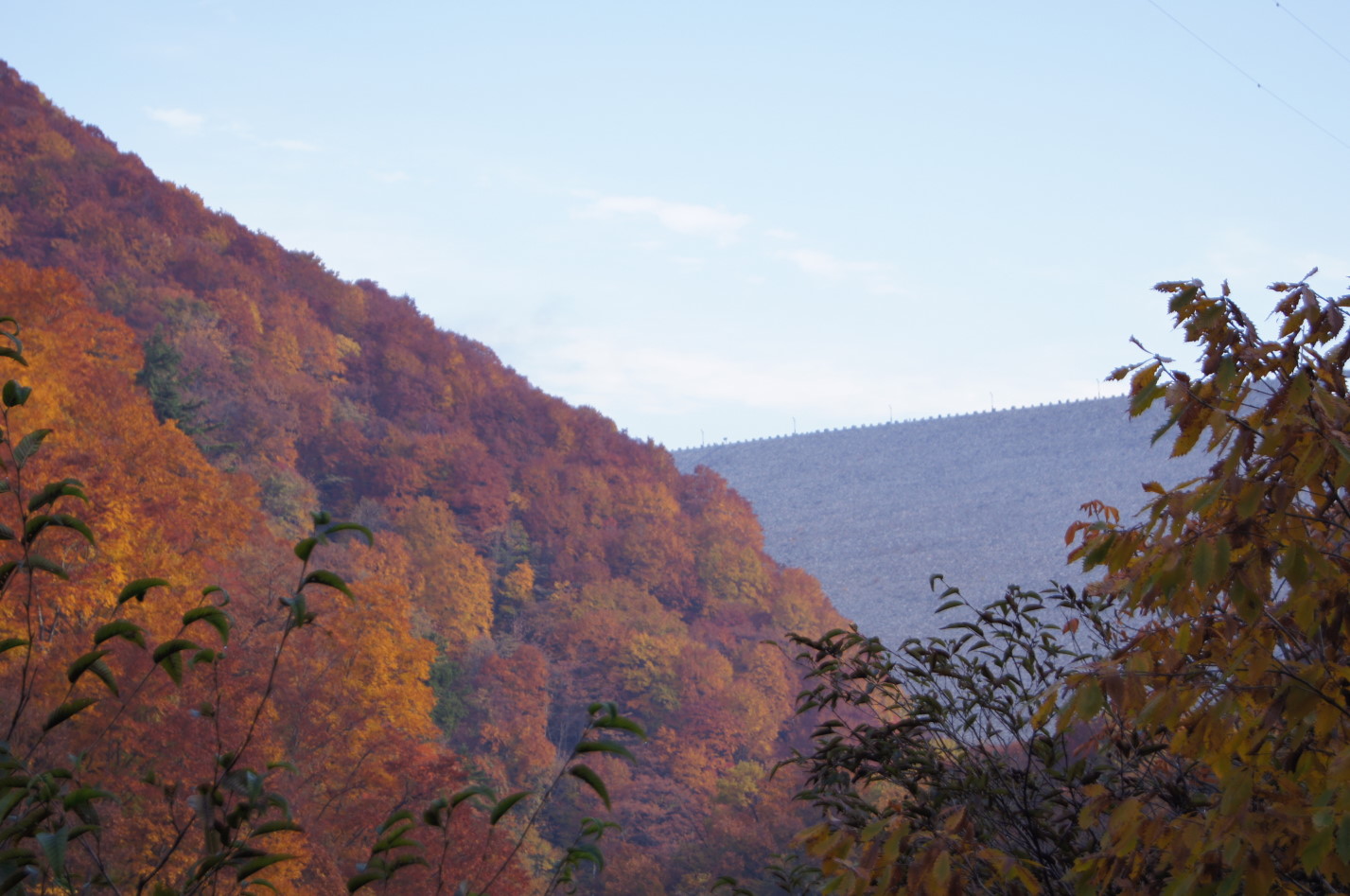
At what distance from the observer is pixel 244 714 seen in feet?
44.1

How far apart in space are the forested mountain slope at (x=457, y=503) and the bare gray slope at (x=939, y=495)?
20.5m

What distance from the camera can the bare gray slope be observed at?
5625 cm

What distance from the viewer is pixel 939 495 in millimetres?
64562

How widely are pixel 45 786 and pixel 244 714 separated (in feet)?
41.4

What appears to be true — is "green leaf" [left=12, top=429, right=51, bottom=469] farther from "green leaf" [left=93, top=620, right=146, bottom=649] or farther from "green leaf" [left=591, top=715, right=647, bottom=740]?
"green leaf" [left=591, top=715, right=647, bottom=740]

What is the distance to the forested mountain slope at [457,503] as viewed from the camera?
915 inches

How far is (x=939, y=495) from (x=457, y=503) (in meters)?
39.7

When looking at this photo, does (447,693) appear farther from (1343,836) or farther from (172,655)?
(1343,836)

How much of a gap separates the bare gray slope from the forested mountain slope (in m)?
20.5

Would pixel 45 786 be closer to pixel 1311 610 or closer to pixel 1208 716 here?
pixel 1208 716

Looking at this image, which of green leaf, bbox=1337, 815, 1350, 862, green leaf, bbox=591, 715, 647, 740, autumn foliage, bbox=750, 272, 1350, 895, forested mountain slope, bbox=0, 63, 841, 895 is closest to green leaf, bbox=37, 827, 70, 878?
green leaf, bbox=591, 715, 647, 740

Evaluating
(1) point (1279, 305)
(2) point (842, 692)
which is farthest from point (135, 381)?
(1) point (1279, 305)

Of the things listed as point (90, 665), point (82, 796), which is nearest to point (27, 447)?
point (90, 665)

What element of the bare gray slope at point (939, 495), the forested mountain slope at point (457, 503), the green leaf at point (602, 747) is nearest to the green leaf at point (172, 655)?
the green leaf at point (602, 747)
